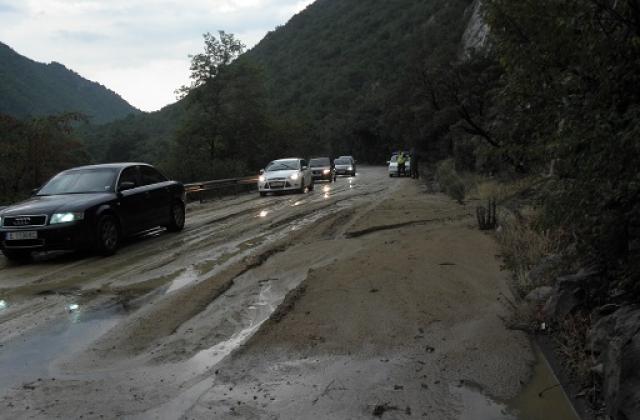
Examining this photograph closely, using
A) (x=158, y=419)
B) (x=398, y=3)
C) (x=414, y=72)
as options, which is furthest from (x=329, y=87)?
(x=158, y=419)

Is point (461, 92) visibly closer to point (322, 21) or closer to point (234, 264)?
point (234, 264)

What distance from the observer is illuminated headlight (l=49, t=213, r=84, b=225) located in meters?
9.25

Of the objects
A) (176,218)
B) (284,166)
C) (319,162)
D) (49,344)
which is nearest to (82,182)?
(176,218)

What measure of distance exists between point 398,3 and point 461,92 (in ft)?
289

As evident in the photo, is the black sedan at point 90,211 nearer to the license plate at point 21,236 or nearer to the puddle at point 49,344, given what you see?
the license plate at point 21,236

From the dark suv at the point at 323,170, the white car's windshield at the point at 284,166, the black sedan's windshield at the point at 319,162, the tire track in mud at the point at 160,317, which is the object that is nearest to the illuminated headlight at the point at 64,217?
the tire track in mud at the point at 160,317

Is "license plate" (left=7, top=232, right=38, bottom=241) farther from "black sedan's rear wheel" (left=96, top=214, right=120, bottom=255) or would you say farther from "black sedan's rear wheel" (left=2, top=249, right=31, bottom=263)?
"black sedan's rear wheel" (left=96, top=214, right=120, bottom=255)

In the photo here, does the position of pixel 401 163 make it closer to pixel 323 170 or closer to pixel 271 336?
pixel 323 170

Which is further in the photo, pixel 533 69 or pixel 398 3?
pixel 398 3

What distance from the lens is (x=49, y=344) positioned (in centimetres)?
529

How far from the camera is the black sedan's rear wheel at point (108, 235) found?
964 centimetres

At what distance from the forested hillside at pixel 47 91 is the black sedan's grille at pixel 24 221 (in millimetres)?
26772

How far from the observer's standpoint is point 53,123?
22.0m

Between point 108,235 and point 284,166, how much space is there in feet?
49.6
